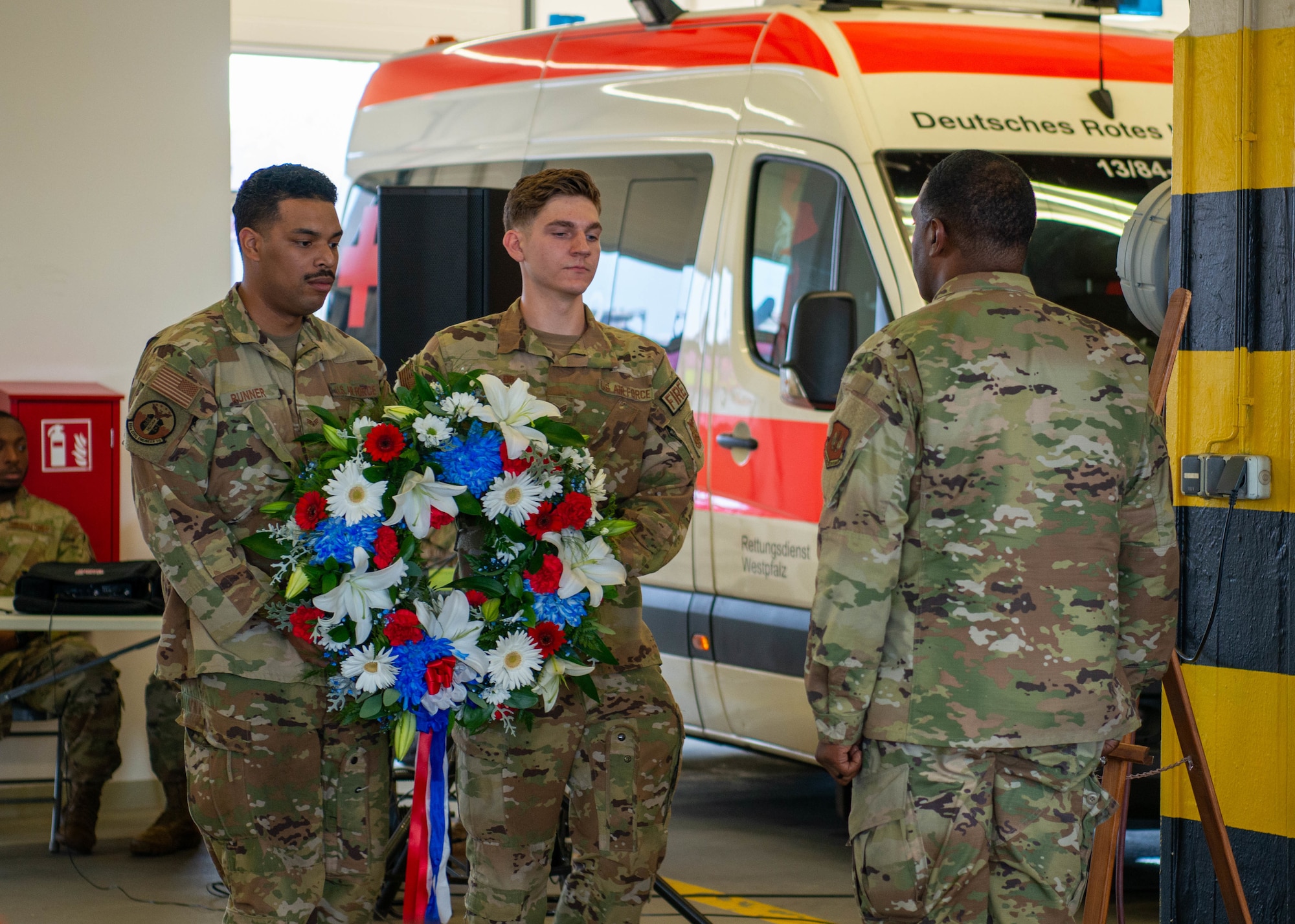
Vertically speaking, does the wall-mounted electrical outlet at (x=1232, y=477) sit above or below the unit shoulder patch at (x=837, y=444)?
below

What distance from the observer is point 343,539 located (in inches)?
115

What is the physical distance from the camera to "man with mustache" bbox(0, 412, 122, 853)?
5.59 metres

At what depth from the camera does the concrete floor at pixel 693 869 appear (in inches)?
192

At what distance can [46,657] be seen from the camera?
5664 millimetres

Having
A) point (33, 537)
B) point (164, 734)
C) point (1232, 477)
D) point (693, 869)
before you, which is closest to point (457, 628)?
point (1232, 477)

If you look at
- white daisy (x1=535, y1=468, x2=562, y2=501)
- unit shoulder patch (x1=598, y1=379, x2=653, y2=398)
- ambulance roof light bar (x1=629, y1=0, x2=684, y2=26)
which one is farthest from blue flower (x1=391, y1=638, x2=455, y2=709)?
ambulance roof light bar (x1=629, y1=0, x2=684, y2=26)

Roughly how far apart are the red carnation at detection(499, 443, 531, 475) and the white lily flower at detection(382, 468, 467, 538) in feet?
0.34

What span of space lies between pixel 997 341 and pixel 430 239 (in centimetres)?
226

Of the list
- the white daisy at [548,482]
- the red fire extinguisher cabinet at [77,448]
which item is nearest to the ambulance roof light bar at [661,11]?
the red fire extinguisher cabinet at [77,448]

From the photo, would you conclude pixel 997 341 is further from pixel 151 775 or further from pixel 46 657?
pixel 151 775

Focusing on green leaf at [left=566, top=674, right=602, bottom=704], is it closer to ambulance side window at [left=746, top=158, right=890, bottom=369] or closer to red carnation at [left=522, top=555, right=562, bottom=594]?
red carnation at [left=522, top=555, right=562, bottom=594]

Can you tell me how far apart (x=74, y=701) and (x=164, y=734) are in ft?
1.27

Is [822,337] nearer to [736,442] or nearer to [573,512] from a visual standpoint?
[736,442]

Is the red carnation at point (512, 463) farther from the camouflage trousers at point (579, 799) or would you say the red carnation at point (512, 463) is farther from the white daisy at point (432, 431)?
the camouflage trousers at point (579, 799)
